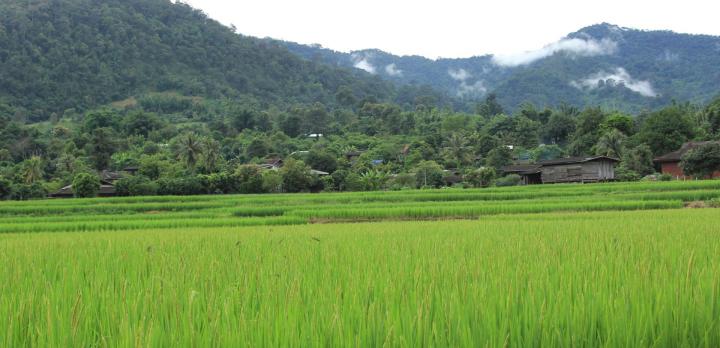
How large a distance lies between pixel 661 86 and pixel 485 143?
16463cm

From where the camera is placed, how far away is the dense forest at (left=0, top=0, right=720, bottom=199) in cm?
4638

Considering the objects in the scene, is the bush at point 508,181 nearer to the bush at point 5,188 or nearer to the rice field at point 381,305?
the bush at point 5,188

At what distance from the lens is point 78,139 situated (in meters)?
66.8

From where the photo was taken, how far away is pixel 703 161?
110 ft

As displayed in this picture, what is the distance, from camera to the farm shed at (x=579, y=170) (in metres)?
43.7

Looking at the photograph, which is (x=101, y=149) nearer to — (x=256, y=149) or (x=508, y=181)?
(x=256, y=149)

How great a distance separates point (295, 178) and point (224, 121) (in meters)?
54.2

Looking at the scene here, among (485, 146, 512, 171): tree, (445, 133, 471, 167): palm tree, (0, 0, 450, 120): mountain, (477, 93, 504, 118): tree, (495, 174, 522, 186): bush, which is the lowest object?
(495, 174, 522, 186): bush

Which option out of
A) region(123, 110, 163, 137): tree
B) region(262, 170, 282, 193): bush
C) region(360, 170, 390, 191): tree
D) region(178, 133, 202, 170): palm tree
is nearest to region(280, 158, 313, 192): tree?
region(262, 170, 282, 193): bush

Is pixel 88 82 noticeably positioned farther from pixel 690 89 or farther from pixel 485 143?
pixel 690 89

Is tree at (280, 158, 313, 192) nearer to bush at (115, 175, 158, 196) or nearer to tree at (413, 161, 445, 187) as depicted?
bush at (115, 175, 158, 196)

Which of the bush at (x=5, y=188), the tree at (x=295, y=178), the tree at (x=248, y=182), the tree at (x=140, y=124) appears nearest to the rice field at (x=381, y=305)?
the tree at (x=248, y=182)

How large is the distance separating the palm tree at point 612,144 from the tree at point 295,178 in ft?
99.6

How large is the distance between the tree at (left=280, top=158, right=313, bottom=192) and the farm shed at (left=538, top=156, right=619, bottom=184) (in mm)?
21258
